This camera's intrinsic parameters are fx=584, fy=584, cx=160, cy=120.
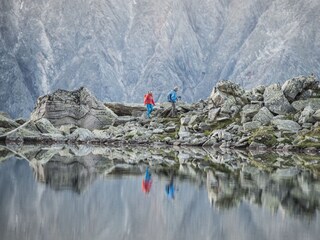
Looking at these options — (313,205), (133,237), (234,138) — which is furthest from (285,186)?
(234,138)

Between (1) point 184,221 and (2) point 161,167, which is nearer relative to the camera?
(1) point 184,221

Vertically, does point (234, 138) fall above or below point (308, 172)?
above

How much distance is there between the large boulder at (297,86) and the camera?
5647 centimetres

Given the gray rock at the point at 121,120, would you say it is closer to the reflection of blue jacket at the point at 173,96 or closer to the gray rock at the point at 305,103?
the reflection of blue jacket at the point at 173,96

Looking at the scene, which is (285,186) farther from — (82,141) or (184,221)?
(82,141)

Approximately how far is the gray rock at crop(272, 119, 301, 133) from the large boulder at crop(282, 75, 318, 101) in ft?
20.7

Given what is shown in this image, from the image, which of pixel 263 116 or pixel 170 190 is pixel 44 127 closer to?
pixel 263 116

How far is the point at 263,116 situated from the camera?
5400 cm

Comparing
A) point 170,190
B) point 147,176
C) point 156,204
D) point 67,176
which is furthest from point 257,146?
point 156,204

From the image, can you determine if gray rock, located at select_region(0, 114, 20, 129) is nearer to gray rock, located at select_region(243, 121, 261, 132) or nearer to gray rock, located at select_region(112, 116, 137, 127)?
gray rock, located at select_region(112, 116, 137, 127)

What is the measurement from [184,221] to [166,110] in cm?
5320

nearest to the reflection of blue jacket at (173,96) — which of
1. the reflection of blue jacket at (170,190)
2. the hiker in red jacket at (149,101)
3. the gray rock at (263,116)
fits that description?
the hiker in red jacket at (149,101)

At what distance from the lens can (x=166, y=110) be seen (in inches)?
2643

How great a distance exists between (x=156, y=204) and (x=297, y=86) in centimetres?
4266
